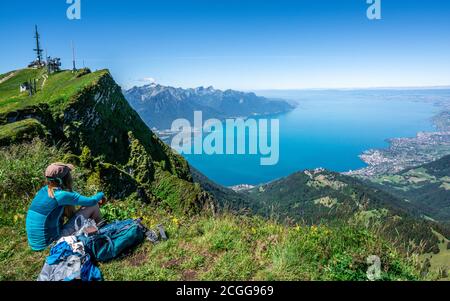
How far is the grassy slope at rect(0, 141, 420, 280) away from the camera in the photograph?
16.5 ft

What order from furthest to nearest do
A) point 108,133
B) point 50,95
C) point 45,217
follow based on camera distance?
point 108,133
point 50,95
point 45,217

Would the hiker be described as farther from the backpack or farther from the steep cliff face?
the steep cliff face

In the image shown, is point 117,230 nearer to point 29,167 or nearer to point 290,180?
point 29,167

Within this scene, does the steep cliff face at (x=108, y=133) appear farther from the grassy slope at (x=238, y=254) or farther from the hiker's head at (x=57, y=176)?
the grassy slope at (x=238, y=254)

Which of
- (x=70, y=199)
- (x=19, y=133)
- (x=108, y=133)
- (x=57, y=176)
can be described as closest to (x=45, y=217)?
(x=70, y=199)

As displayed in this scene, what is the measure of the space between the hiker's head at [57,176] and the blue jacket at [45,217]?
16 cm

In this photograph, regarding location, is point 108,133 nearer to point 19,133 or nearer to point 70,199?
point 19,133

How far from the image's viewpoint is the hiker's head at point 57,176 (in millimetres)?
6047

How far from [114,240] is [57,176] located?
1.66 meters

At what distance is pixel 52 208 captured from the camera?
241 inches

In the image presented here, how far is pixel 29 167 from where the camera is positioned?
27.8ft

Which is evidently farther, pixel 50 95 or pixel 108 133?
pixel 108 133
